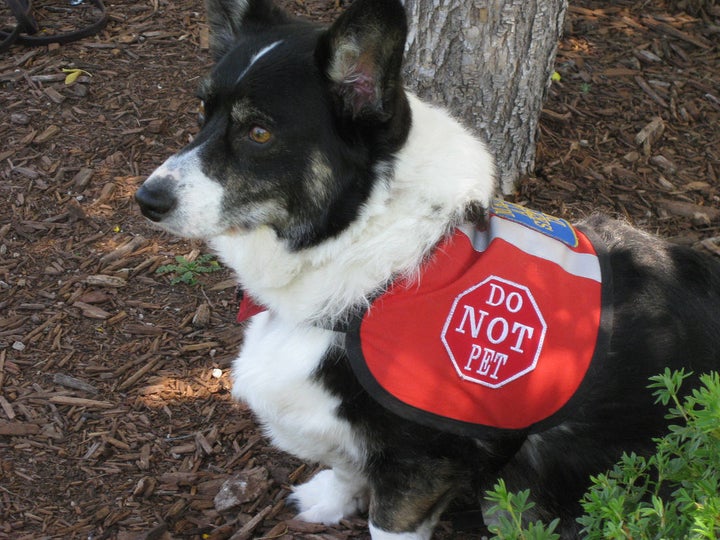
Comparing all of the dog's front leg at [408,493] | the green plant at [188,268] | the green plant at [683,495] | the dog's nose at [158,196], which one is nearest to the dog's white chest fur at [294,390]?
the dog's front leg at [408,493]

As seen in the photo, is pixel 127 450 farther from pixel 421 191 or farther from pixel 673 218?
pixel 673 218

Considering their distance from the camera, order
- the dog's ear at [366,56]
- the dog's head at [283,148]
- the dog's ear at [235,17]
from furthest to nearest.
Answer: the dog's ear at [235,17] < the dog's head at [283,148] < the dog's ear at [366,56]

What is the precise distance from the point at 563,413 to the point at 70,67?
4288mm

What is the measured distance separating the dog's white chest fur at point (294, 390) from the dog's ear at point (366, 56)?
0.83m

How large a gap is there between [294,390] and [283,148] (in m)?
0.87

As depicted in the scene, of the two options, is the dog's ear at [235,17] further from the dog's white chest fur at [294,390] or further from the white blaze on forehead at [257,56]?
the dog's white chest fur at [294,390]

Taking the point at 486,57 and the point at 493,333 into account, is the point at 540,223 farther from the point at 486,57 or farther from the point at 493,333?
the point at 486,57

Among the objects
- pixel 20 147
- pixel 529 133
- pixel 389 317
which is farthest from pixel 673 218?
pixel 20 147

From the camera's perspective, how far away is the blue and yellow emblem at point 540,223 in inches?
120

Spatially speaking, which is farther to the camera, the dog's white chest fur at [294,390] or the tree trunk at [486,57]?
the tree trunk at [486,57]

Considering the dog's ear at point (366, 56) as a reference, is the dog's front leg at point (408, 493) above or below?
below

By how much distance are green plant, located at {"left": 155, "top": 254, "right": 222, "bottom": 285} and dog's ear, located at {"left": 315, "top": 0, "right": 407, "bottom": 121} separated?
85.0 inches

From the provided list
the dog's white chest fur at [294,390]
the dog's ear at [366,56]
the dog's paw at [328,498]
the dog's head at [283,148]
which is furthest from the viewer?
the dog's paw at [328,498]

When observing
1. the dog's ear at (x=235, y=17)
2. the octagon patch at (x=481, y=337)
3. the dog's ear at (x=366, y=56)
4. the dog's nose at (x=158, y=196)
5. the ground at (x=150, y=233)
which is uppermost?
the dog's ear at (x=366, y=56)
